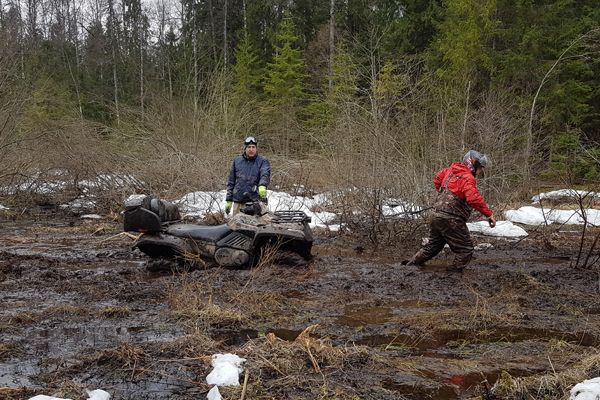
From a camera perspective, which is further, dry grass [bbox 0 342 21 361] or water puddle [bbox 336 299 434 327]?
water puddle [bbox 336 299 434 327]

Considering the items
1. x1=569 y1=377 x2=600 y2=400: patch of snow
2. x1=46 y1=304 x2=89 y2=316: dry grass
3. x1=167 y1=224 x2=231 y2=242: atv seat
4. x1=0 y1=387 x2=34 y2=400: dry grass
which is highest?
x1=167 y1=224 x2=231 y2=242: atv seat

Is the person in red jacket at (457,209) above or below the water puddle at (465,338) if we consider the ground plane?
above

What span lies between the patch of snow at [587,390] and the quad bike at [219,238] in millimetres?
4615

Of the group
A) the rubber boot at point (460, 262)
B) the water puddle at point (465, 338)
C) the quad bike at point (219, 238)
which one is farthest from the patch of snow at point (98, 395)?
the rubber boot at point (460, 262)

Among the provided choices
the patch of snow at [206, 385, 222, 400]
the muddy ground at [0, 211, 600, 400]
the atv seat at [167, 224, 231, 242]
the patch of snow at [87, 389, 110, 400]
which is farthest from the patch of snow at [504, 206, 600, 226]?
the patch of snow at [87, 389, 110, 400]

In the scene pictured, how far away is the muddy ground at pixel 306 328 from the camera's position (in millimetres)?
4172

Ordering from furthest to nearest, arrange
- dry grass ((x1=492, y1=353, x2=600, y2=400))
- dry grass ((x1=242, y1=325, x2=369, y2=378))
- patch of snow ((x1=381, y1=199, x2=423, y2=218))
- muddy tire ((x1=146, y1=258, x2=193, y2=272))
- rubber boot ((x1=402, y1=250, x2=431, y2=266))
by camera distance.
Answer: patch of snow ((x1=381, y1=199, x2=423, y2=218))
rubber boot ((x1=402, y1=250, x2=431, y2=266))
muddy tire ((x1=146, y1=258, x2=193, y2=272))
dry grass ((x1=242, y1=325, x2=369, y2=378))
dry grass ((x1=492, y1=353, x2=600, y2=400))

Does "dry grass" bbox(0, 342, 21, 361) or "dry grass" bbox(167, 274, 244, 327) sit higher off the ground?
"dry grass" bbox(167, 274, 244, 327)

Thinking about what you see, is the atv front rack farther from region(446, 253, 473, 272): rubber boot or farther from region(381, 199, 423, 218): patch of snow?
region(381, 199, 423, 218): patch of snow

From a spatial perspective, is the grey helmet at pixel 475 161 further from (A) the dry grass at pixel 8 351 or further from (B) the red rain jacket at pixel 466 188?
(A) the dry grass at pixel 8 351

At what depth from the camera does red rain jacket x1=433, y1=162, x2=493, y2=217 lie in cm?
805

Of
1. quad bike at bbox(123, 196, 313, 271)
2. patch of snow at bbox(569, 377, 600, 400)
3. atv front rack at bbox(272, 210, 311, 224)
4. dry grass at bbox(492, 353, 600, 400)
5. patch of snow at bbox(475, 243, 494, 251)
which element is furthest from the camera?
patch of snow at bbox(475, 243, 494, 251)

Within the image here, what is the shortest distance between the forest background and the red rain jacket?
1701 millimetres

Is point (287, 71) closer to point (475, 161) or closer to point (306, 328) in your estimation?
point (475, 161)
